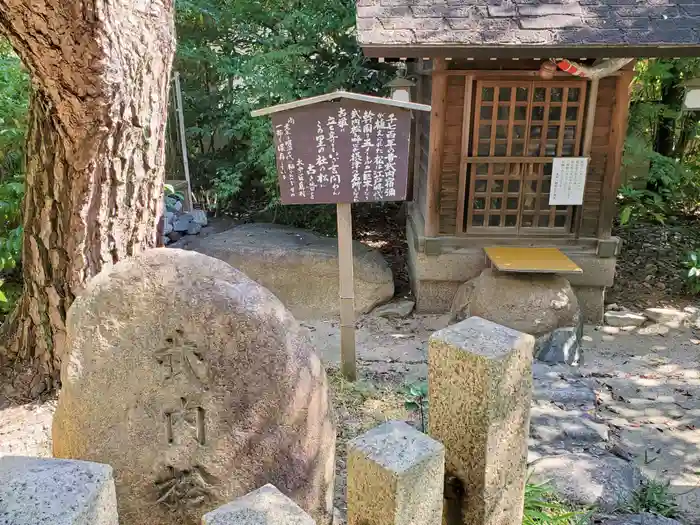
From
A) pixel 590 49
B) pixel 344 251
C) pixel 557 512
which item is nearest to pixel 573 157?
pixel 590 49

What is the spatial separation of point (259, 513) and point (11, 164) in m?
5.37

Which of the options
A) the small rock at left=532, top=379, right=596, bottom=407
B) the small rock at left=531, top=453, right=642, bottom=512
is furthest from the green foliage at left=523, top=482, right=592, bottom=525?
the small rock at left=532, top=379, right=596, bottom=407

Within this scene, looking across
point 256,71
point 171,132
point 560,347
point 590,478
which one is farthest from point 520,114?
point 171,132

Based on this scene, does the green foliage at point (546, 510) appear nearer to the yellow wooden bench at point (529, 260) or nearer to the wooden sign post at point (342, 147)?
the wooden sign post at point (342, 147)

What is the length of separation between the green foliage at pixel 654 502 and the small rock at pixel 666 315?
3507 mm

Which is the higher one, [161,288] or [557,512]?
[161,288]

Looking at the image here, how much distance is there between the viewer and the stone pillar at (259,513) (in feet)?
5.19

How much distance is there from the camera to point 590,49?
→ 5.61m

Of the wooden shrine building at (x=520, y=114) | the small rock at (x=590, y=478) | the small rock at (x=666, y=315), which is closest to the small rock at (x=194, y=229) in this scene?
the wooden shrine building at (x=520, y=114)

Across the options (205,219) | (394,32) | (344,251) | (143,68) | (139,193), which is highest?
(394,32)

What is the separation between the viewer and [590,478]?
3562 mm

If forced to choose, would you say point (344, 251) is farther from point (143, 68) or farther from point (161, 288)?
point (161, 288)

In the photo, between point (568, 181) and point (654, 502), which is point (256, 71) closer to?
point (568, 181)

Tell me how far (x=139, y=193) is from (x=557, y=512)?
302cm
